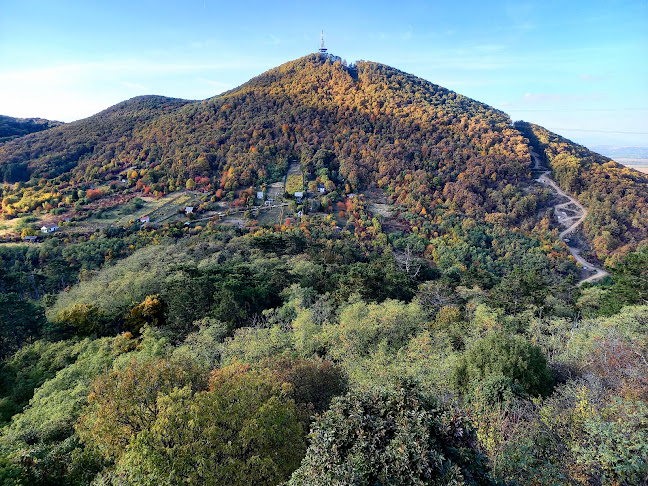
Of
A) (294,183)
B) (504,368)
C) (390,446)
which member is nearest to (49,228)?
(294,183)

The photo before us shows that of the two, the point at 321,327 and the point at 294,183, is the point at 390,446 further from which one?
the point at 294,183

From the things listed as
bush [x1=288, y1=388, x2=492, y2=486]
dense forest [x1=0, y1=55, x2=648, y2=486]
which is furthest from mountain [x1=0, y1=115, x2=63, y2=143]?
bush [x1=288, y1=388, x2=492, y2=486]

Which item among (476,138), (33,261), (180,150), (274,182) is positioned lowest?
(33,261)

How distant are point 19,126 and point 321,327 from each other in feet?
508

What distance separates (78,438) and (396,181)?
3494 inches

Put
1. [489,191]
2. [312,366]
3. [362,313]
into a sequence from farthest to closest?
[489,191], [362,313], [312,366]

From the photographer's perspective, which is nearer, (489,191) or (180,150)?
(489,191)

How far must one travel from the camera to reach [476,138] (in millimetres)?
100062

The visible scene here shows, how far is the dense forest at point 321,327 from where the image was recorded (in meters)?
7.85

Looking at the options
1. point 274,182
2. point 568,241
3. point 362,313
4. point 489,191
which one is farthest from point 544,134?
point 362,313

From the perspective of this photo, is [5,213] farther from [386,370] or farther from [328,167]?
[386,370]

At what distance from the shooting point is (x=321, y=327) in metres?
22.3

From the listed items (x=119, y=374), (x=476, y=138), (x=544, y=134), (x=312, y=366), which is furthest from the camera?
(x=544, y=134)

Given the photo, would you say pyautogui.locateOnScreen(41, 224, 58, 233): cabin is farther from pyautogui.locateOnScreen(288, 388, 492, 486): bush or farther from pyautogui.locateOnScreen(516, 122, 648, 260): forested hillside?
pyautogui.locateOnScreen(516, 122, 648, 260): forested hillside
